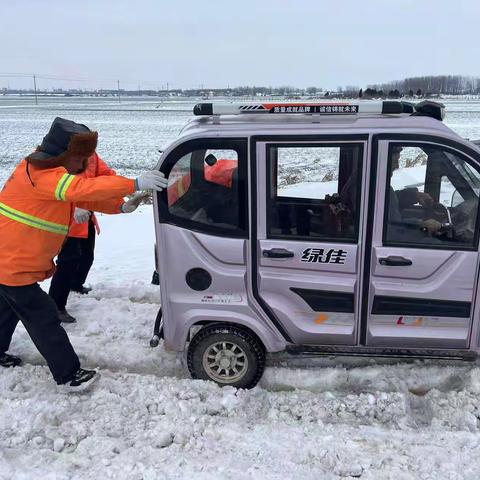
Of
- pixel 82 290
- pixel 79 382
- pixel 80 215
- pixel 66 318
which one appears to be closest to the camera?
pixel 79 382

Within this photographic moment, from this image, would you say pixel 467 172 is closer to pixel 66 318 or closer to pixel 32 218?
pixel 32 218

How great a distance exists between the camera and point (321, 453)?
308 centimetres

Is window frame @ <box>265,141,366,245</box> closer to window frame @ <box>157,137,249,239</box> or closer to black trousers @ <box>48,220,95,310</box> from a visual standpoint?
window frame @ <box>157,137,249,239</box>

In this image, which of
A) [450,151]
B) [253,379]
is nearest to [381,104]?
[450,151]

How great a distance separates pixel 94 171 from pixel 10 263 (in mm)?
1486

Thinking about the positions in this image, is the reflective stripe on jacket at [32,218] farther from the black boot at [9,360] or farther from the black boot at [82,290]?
the black boot at [82,290]

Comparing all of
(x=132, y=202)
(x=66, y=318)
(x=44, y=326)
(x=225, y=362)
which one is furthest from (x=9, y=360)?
(x=225, y=362)

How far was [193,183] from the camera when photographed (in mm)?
3646

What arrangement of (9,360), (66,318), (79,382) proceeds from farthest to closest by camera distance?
(66,318) < (9,360) < (79,382)

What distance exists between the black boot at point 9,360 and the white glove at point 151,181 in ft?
6.22

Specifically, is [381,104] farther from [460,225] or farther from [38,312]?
[38,312]

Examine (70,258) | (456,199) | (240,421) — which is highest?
(456,199)

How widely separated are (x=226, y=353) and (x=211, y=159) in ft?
4.67

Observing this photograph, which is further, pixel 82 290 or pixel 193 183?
pixel 82 290
